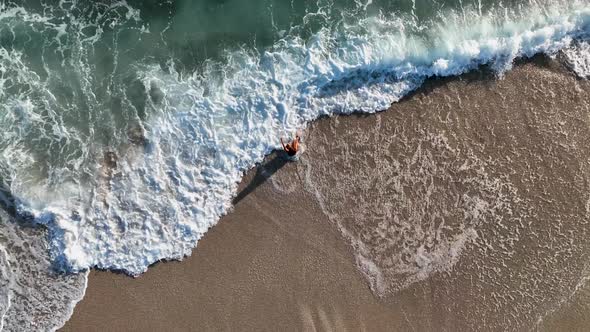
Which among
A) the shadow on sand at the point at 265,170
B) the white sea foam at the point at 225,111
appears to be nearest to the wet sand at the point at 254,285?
the shadow on sand at the point at 265,170

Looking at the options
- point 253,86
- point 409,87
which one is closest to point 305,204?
point 253,86

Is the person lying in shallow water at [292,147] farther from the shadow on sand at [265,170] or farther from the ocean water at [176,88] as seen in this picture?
the ocean water at [176,88]

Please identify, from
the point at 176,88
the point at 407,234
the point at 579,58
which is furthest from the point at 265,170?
the point at 579,58

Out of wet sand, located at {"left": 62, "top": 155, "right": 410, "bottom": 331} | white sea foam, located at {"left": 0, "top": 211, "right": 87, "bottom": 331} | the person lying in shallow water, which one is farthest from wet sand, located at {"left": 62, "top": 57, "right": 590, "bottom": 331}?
white sea foam, located at {"left": 0, "top": 211, "right": 87, "bottom": 331}

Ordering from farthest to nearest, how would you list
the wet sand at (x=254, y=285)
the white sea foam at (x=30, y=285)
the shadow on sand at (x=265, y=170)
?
the shadow on sand at (x=265, y=170), the white sea foam at (x=30, y=285), the wet sand at (x=254, y=285)

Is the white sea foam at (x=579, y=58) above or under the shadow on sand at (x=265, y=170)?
above

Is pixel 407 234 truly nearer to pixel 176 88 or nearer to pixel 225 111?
pixel 225 111
